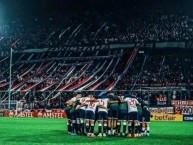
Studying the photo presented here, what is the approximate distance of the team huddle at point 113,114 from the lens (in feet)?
Result: 71.5

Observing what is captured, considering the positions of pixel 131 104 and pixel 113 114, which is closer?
pixel 131 104

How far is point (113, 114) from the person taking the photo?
873 inches

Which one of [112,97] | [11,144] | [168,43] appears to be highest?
[168,43]

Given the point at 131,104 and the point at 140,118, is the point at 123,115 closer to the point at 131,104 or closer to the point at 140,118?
the point at 131,104

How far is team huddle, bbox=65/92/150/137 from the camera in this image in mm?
21781

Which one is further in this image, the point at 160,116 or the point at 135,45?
the point at 135,45

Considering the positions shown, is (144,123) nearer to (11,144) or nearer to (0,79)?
(11,144)

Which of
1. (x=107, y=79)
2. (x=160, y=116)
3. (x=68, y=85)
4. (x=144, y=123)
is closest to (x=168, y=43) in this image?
(x=107, y=79)

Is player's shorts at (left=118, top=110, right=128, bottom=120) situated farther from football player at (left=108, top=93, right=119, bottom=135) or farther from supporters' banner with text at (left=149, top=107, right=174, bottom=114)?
supporters' banner with text at (left=149, top=107, right=174, bottom=114)

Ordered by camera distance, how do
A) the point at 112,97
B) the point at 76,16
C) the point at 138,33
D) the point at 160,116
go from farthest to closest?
1. the point at 76,16
2. the point at 138,33
3. the point at 160,116
4. the point at 112,97

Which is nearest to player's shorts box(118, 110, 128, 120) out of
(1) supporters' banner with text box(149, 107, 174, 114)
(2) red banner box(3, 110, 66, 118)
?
(1) supporters' banner with text box(149, 107, 174, 114)

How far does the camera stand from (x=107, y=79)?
185 ft

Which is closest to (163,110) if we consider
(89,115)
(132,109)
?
(132,109)

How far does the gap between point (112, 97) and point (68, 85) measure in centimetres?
3362
